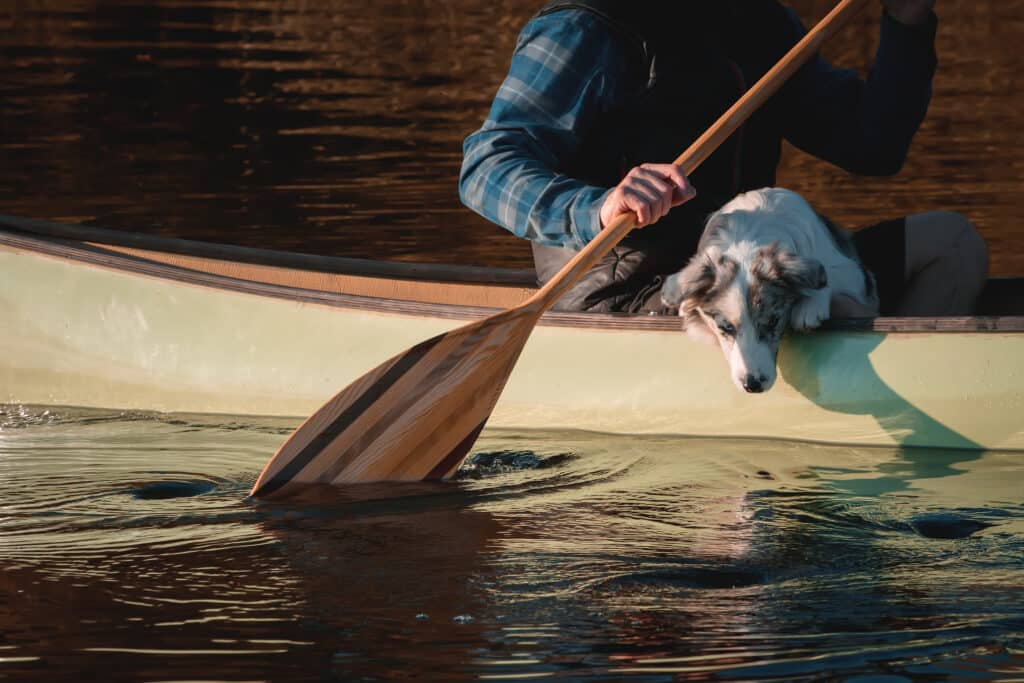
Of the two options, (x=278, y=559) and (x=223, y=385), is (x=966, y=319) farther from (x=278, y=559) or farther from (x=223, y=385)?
(x=223, y=385)

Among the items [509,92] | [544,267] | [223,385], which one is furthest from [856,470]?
[223,385]

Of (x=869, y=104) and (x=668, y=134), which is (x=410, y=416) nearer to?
(x=668, y=134)

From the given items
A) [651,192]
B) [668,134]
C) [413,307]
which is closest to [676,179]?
[651,192]

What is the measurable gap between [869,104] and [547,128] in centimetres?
107

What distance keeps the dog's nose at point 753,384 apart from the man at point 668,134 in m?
0.35

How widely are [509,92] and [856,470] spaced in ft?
4.85

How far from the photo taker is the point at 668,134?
4883 mm

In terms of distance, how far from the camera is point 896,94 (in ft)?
16.7

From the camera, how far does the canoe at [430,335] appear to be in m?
4.83

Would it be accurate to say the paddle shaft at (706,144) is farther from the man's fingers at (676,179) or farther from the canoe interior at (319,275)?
the canoe interior at (319,275)

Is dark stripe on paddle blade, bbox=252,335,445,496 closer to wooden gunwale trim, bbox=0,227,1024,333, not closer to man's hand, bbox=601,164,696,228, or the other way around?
wooden gunwale trim, bbox=0,227,1024,333

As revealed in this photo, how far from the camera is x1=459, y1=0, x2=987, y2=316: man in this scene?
4.64 meters

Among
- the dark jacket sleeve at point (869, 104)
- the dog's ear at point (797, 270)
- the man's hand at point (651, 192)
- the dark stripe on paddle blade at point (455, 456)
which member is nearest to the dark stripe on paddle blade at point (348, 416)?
the dark stripe on paddle blade at point (455, 456)

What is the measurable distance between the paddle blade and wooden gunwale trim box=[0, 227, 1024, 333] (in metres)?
0.16
